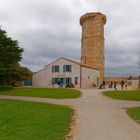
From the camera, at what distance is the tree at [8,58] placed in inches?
1492

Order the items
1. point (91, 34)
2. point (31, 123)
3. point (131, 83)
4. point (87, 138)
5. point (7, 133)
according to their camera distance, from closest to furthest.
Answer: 1. point (87, 138)
2. point (7, 133)
3. point (31, 123)
4. point (131, 83)
5. point (91, 34)

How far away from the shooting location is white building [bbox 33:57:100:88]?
1982 inches

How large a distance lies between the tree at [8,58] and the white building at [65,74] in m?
11.7

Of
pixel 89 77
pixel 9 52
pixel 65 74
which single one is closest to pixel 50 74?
pixel 65 74

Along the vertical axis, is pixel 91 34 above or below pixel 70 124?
above

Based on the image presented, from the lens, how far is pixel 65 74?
51.3m

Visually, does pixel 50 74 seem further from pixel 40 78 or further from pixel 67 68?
pixel 67 68

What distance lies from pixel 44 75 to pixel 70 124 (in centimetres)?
4286

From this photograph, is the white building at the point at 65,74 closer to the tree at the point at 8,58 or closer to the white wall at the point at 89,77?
the white wall at the point at 89,77

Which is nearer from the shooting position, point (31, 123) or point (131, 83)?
point (31, 123)

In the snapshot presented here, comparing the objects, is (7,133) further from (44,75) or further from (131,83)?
(131,83)

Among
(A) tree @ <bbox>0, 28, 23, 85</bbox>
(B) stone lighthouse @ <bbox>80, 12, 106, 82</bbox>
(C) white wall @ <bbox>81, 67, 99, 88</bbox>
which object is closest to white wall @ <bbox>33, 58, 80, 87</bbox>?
(C) white wall @ <bbox>81, 67, 99, 88</bbox>

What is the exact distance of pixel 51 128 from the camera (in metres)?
10.3

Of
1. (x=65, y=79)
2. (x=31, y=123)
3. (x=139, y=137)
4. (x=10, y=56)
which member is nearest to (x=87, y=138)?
(x=139, y=137)
